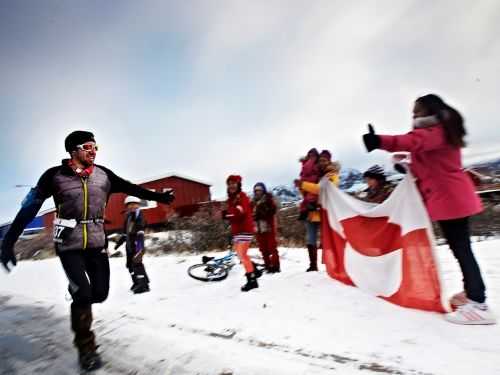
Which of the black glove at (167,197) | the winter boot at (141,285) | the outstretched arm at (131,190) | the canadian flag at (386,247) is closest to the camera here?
the canadian flag at (386,247)

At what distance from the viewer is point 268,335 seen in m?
2.93

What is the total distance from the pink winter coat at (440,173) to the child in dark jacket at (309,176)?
2.47 m

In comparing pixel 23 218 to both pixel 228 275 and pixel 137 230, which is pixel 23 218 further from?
pixel 228 275

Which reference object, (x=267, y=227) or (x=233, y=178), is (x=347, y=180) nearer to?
(x=267, y=227)

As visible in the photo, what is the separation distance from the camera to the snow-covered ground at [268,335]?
7.32ft

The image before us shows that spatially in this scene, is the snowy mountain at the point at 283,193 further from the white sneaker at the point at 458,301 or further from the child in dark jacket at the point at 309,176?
the white sneaker at the point at 458,301

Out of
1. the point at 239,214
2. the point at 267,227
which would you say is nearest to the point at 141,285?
the point at 239,214

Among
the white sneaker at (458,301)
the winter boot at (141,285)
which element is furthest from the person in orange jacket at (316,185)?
the winter boot at (141,285)

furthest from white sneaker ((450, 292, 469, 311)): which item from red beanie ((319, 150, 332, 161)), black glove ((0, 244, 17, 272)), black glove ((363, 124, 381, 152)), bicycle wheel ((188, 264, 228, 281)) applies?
bicycle wheel ((188, 264, 228, 281))

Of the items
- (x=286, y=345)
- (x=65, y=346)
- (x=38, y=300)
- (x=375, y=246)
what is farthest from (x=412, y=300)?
(x=38, y=300)

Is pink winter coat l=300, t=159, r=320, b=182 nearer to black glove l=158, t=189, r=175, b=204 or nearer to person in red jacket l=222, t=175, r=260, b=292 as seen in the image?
person in red jacket l=222, t=175, r=260, b=292

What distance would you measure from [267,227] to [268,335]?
3.21 meters

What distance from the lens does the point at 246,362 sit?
2377 millimetres

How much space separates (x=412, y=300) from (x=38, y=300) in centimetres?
617
